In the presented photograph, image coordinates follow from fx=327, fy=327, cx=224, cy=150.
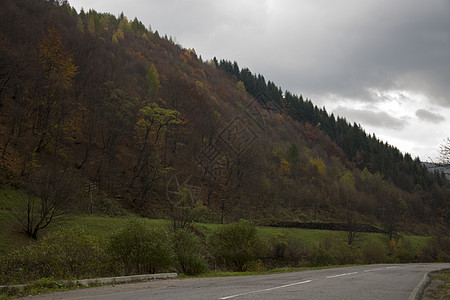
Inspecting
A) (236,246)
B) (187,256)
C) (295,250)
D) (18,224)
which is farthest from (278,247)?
(18,224)

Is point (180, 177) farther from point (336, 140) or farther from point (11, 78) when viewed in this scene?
point (336, 140)

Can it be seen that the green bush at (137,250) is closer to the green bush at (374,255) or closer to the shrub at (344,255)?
the shrub at (344,255)

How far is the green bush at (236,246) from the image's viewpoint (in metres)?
30.3

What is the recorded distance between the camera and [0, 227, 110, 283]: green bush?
16094mm

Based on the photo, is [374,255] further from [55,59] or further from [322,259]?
[55,59]

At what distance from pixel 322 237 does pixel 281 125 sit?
9025cm

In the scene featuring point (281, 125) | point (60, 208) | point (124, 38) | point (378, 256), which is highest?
point (124, 38)

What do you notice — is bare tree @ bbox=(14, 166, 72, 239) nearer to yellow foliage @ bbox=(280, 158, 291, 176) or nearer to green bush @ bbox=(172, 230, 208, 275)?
green bush @ bbox=(172, 230, 208, 275)

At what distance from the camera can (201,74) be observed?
154m

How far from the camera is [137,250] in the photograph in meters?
19.2

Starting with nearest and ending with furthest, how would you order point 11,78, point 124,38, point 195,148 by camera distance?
point 11,78 → point 195,148 → point 124,38

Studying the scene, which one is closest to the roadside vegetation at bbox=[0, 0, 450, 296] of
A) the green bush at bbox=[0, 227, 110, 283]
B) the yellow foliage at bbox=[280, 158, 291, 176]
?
the green bush at bbox=[0, 227, 110, 283]

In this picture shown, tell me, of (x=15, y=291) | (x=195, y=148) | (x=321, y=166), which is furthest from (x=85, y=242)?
(x=321, y=166)

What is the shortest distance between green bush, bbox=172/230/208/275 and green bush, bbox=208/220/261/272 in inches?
291
